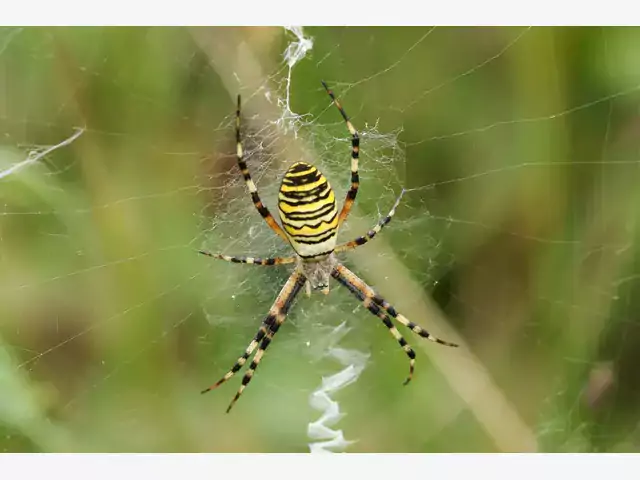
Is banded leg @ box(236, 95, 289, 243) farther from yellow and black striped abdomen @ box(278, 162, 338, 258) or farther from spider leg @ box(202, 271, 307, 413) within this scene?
spider leg @ box(202, 271, 307, 413)

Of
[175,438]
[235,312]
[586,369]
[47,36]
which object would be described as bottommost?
[586,369]

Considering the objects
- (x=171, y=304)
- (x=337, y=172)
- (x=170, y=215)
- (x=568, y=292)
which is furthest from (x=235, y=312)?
(x=568, y=292)

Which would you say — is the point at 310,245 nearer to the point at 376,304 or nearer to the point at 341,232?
the point at 341,232

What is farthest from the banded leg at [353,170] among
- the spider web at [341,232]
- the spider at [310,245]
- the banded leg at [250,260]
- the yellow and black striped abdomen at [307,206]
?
the banded leg at [250,260]

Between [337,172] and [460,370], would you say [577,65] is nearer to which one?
[337,172]

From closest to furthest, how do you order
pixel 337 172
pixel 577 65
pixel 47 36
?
1. pixel 47 36
2. pixel 577 65
3. pixel 337 172

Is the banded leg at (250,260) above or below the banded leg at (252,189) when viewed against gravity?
below

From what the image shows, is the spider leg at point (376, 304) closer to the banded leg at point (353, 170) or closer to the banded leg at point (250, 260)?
the banded leg at point (250, 260)

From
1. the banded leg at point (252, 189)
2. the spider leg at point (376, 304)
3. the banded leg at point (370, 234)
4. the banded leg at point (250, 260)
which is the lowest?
the spider leg at point (376, 304)
